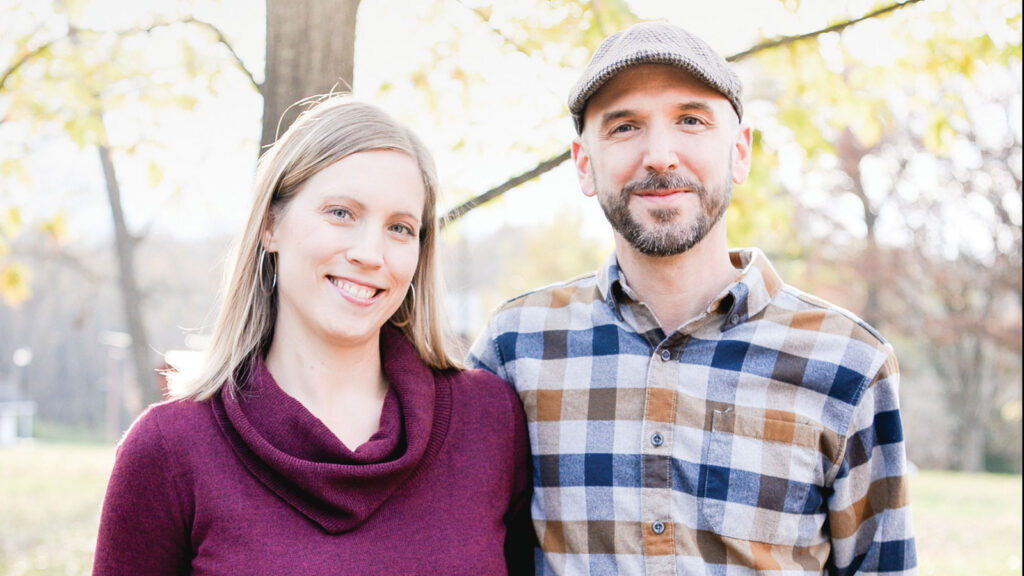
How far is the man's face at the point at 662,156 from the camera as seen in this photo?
88.1 inches

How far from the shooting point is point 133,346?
6.29 metres

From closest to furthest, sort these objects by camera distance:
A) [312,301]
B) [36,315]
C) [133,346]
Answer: [312,301] → [133,346] → [36,315]

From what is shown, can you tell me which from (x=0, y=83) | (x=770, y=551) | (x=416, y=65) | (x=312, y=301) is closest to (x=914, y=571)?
(x=770, y=551)

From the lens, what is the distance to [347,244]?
2.14 m

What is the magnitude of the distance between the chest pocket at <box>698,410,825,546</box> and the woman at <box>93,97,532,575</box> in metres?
0.51

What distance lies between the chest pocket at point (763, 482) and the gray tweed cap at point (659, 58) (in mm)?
856

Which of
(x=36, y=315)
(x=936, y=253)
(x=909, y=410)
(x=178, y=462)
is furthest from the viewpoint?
(x=36, y=315)

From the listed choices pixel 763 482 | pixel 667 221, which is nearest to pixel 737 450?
pixel 763 482

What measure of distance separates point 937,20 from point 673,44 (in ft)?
6.97

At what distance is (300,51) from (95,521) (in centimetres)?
826

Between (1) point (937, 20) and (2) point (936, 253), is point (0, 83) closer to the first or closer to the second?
(1) point (937, 20)

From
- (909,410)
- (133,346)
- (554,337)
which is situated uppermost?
(554,337)

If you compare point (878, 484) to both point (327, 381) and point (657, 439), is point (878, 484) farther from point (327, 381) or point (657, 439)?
point (327, 381)

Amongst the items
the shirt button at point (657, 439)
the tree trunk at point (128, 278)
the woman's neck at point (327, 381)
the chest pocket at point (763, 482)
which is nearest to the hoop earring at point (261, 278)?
the woman's neck at point (327, 381)
